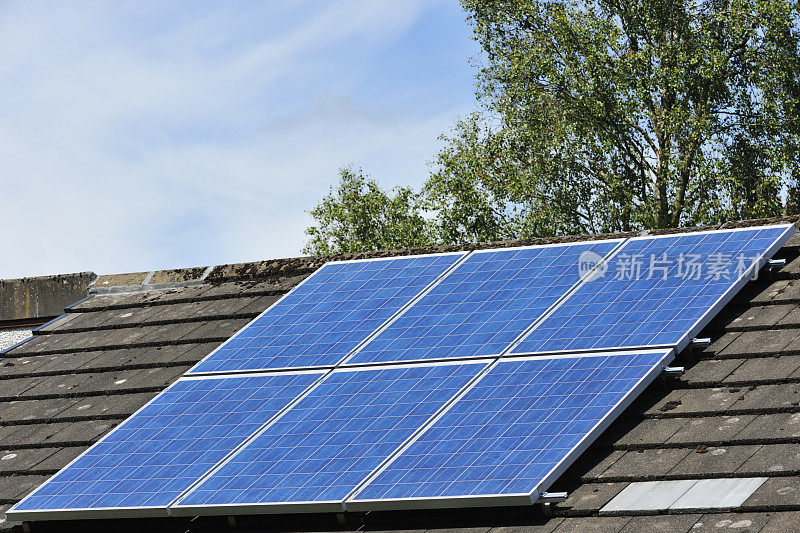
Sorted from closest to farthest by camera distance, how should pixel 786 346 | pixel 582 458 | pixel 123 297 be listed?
pixel 582 458, pixel 786 346, pixel 123 297

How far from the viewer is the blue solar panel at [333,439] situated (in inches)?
271

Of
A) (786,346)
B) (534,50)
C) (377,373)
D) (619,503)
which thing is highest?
(534,50)

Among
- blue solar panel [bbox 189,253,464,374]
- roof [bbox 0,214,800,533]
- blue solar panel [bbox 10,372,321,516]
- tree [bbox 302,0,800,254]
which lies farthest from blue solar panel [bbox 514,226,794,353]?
tree [bbox 302,0,800,254]

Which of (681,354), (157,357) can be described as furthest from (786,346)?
(157,357)

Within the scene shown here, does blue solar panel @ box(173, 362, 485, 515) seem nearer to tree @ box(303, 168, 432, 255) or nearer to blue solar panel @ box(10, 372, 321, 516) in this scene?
blue solar panel @ box(10, 372, 321, 516)

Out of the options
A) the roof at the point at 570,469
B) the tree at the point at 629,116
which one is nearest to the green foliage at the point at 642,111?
the tree at the point at 629,116

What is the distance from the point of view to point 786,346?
7281 mm

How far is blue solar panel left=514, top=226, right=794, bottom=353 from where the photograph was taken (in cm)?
757

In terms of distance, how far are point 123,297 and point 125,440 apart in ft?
13.0

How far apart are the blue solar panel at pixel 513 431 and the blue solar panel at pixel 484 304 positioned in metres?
0.60

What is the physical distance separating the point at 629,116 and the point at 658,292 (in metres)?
28.9

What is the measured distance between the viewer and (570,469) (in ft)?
22.0

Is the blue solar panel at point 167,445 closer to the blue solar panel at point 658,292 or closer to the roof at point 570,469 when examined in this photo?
A: the roof at point 570,469

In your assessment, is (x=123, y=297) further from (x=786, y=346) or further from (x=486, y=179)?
(x=486, y=179)
